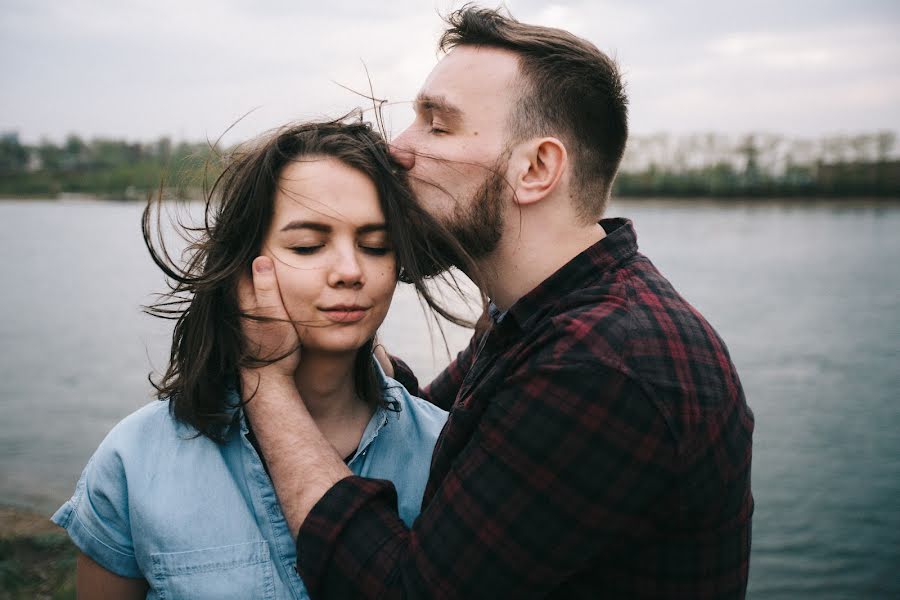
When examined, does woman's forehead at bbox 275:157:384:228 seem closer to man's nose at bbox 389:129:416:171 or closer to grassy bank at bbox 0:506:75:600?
man's nose at bbox 389:129:416:171

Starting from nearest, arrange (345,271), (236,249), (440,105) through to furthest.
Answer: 1. (345,271)
2. (236,249)
3. (440,105)

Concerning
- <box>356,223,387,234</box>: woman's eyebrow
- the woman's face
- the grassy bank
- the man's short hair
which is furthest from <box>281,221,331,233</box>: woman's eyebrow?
the grassy bank

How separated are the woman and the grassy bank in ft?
8.18

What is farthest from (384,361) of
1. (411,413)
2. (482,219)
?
(482,219)

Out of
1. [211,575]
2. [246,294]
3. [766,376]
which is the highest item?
[246,294]

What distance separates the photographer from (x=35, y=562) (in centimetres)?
481

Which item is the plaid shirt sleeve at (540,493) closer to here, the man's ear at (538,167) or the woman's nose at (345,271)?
the woman's nose at (345,271)

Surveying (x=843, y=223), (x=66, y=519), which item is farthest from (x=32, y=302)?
(x=843, y=223)

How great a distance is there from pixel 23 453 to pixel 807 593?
7.96 metres

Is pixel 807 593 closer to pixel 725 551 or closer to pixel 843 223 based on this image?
pixel 725 551

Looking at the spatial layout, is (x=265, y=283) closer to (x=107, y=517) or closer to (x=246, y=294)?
(x=246, y=294)

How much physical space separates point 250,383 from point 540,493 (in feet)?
3.30

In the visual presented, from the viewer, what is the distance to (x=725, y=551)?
215 cm

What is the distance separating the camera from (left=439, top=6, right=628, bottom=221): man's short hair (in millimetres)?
2752
